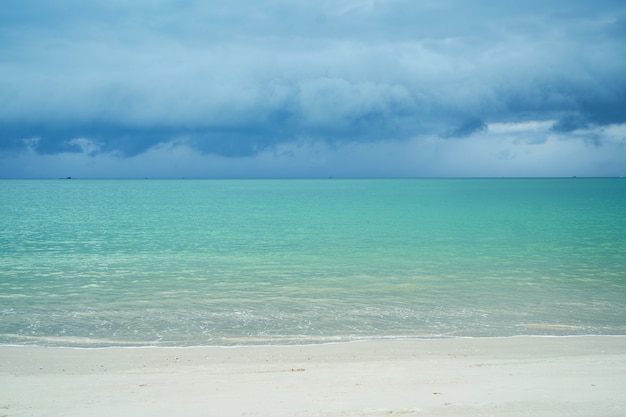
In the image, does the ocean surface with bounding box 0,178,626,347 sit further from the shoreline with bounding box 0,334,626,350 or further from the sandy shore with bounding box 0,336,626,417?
the sandy shore with bounding box 0,336,626,417

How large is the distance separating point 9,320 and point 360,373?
12.0 meters

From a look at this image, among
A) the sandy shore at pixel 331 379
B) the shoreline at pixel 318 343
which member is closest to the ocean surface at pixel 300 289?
the shoreline at pixel 318 343

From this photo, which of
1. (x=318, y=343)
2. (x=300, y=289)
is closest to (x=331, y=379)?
(x=318, y=343)

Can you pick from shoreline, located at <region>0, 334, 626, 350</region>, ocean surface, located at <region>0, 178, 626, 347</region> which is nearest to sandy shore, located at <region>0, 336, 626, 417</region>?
shoreline, located at <region>0, 334, 626, 350</region>

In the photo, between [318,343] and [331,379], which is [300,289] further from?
[331,379]

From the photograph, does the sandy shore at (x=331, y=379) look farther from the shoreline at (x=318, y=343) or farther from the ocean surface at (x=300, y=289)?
the ocean surface at (x=300, y=289)

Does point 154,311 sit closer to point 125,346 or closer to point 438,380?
point 125,346

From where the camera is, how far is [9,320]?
701 inches

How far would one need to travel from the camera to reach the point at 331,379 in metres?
11.7

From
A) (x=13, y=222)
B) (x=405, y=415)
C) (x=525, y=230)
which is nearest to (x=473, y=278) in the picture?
(x=405, y=415)

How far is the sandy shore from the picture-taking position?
9852 mm

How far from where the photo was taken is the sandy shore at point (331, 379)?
9.85m

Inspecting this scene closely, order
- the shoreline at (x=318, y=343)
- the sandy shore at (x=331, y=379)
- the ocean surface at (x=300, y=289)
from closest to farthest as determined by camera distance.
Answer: the sandy shore at (x=331, y=379) < the shoreline at (x=318, y=343) < the ocean surface at (x=300, y=289)

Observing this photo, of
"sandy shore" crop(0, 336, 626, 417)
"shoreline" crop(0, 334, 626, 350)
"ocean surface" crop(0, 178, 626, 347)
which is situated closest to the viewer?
"sandy shore" crop(0, 336, 626, 417)
